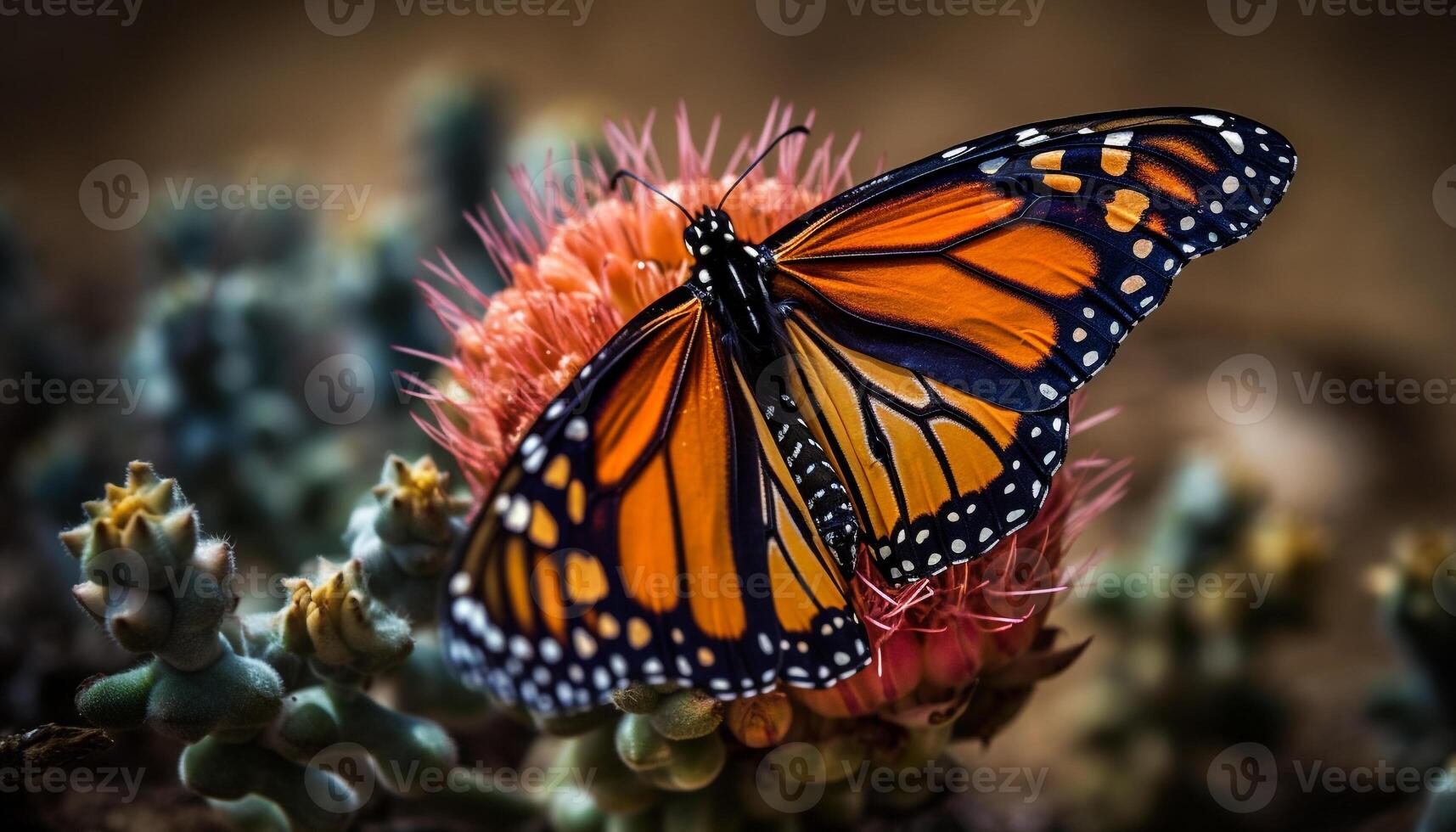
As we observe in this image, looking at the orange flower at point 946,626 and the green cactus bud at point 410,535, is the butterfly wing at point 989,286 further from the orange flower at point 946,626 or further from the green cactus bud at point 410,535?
the green cactus bud at point 410,535

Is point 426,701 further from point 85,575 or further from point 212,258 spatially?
point 212,258

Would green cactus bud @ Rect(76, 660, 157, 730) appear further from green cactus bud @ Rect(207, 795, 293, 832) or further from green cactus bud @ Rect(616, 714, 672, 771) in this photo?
green cactus bud @ Rect(616, 714, 672, 771)

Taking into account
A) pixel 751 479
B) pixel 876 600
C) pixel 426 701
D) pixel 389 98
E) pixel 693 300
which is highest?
pixel 389 98

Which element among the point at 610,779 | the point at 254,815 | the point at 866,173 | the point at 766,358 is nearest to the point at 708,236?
the point at 766,358

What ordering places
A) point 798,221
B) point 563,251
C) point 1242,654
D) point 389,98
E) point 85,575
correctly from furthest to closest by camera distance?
point 389,98, point 1242,654, point 563,251, point 798,221, point 85,575

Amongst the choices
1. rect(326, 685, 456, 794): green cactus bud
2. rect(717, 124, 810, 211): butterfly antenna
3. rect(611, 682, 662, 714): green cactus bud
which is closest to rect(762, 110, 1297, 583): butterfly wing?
rect(717, 124, 810, 211): butterfly antenna

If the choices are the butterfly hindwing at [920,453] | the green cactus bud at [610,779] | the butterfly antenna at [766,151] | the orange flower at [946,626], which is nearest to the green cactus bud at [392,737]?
the green cactus bud at [610,779]

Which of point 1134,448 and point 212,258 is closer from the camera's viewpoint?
point 212,258

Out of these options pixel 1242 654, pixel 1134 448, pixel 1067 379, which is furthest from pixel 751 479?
pixel 1134 448
